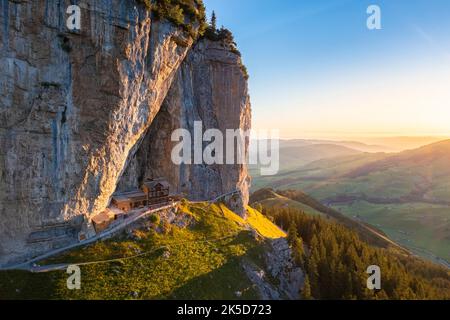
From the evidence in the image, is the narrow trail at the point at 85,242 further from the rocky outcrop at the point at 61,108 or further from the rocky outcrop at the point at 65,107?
the rocky outcrop at the point at 61,108

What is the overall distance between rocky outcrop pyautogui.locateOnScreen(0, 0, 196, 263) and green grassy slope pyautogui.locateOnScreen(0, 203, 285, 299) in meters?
5.72

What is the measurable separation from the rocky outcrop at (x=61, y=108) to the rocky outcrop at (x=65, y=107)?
0.12m

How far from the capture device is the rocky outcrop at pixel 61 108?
3259 centimetres

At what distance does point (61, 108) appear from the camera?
35.6 m

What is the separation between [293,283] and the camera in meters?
46.0

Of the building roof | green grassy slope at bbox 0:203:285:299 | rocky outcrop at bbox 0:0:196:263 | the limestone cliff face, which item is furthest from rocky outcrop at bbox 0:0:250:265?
the limestone cliff face

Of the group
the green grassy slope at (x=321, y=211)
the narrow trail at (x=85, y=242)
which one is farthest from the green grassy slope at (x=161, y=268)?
the green grassy slope at (x=321, y=211)

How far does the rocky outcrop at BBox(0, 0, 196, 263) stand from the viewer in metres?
32.6

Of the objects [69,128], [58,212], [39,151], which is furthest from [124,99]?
[58,212]

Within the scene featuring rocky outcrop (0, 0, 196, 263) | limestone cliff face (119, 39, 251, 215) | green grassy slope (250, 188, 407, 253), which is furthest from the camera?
green grassy slope (250, 188, 407, 253)

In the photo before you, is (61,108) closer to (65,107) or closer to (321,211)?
(65,107)

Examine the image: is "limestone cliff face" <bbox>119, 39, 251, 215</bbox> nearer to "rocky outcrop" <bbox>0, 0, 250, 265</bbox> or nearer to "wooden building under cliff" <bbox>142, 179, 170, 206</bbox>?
"wooden building under cliff" <bbox>142, 179, 170, 206</bbox>

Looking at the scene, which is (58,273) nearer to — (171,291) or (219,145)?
(171,291)

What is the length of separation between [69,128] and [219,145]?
35.3m
